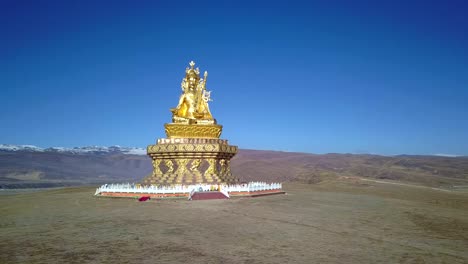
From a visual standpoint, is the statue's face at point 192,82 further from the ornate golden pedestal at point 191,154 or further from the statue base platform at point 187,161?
the statue base platform at point 187,161

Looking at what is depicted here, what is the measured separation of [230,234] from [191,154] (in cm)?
1147

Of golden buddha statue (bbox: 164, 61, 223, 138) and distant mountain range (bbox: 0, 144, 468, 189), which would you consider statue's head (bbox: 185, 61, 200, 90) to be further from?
distant mountain range (bbox: 0, 144, 468, 189)

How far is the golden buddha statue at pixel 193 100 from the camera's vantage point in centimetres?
2288

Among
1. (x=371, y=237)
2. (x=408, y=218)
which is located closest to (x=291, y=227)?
(x=371, y=237)

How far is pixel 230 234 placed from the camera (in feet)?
29.5

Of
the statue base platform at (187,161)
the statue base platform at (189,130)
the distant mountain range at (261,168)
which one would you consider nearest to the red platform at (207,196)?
the statue base platform at (187,161)

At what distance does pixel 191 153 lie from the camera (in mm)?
20156

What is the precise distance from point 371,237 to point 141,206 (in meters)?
8.39

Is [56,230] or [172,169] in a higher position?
[172,169]

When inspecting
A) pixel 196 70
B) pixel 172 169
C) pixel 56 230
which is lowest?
pixel 56 230

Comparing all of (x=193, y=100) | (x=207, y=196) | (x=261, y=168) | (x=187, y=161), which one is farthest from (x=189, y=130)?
(x=261, y=168)

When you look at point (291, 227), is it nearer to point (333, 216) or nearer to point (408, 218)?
point (333, 216)

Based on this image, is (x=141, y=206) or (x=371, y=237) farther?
(x=141, y=206)

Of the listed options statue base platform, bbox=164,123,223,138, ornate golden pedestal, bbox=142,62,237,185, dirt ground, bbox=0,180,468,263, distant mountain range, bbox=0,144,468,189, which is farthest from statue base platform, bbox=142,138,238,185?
distant mountain range, bbox=0,144,468,189
